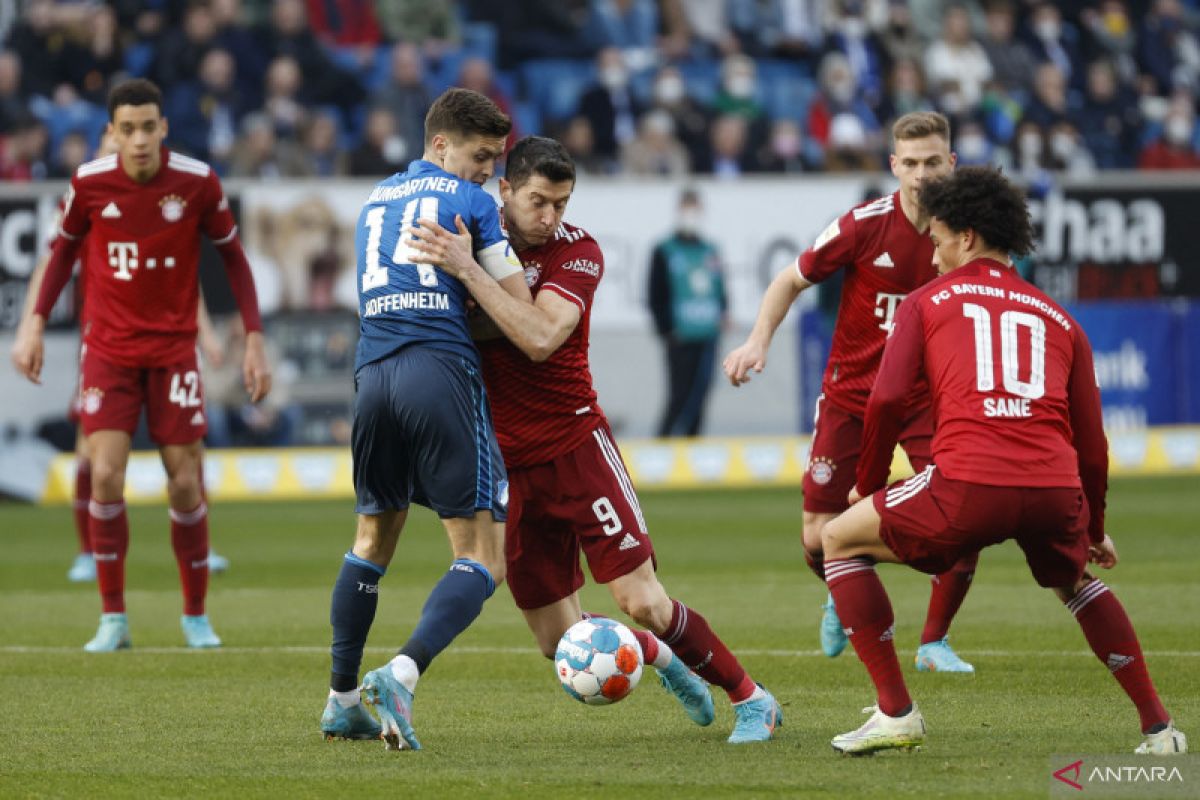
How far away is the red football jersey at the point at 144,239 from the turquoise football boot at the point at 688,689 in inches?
150

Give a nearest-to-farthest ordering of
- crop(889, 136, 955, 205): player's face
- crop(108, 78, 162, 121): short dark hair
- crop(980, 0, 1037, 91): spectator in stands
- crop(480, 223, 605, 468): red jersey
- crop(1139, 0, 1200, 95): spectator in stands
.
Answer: crop(480, 223, 605, 468): red jersey, crop(889, 136, 955, 205): player's face, crop(108, 78, 162, 121): short dark hair, crop(980, 0, 1037, 91): spectator in stands, crop(1139, 0, 1200, 95): spectator in stands

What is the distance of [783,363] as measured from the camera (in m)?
19.5

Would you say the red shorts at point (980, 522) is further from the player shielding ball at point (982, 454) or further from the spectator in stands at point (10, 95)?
the spectator in stands at point (10, 95)

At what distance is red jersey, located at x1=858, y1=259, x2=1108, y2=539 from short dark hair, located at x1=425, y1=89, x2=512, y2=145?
59.3 inches

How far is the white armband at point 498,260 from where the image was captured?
20.7ft

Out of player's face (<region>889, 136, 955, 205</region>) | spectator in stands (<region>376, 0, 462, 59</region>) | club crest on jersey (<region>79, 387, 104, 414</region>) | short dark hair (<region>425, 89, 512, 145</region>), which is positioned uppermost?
spectator in stands (<region>376, 0, 462, 59</region>)

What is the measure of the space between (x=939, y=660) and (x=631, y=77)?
15.9 metres

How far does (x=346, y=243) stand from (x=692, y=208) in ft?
11.6

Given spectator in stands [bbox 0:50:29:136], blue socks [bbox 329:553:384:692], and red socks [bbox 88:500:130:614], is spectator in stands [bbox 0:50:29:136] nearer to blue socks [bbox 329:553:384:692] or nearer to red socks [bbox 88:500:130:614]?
red socks [bbox 88:500:130:614]

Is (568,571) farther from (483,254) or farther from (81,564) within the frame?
(81,564)

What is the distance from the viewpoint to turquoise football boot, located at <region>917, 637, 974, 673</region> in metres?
8.16

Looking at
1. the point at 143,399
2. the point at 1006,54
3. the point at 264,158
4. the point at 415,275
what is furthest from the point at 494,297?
the point at 1006,54

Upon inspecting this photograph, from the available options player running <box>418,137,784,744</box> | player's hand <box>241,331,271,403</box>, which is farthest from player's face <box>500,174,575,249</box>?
player's hand <box>241,331,271,403</box>

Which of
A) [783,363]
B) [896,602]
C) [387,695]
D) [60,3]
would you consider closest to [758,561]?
[896,602]
